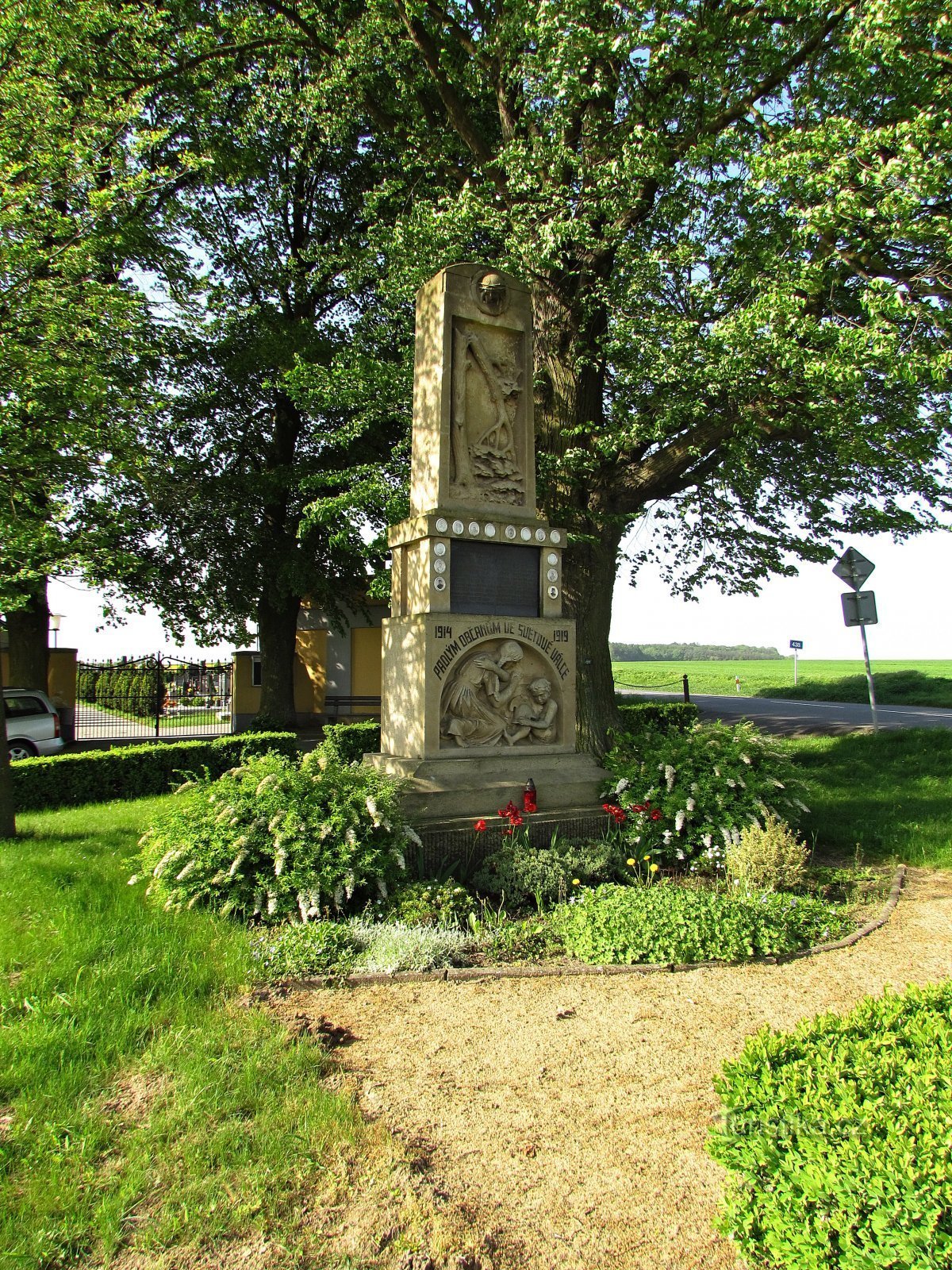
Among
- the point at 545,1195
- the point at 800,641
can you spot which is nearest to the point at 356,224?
the point at 545,1195

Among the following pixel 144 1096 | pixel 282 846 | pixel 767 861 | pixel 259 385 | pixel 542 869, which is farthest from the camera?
pixel 259 385

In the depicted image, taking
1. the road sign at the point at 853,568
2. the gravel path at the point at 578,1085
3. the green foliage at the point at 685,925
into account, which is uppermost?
the road sign at the point at 853,568

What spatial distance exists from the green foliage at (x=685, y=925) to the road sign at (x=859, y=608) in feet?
25.9

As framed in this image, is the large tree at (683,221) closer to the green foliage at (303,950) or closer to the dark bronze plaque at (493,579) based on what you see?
the dark bronze plaque at (493,579)

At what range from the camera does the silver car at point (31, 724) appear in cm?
1540

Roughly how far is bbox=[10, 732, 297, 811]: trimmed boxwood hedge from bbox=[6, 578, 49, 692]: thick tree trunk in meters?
7.28

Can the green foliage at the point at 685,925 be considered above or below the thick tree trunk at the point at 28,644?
below

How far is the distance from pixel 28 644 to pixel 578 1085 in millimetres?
17334

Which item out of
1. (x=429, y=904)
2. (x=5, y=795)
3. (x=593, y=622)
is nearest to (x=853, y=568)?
(x=593, y=622)

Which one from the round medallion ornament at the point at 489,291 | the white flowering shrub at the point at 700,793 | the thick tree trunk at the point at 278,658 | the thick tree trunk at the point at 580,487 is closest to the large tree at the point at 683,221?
the thick tree trunk at the point at 580,487

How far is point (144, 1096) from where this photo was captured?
11.0 feet

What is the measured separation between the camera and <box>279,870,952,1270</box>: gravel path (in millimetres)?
2752

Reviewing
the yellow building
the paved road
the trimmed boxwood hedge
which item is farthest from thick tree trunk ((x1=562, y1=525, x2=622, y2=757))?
the yellow building

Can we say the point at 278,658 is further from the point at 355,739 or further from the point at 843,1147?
the point at 843,1147
